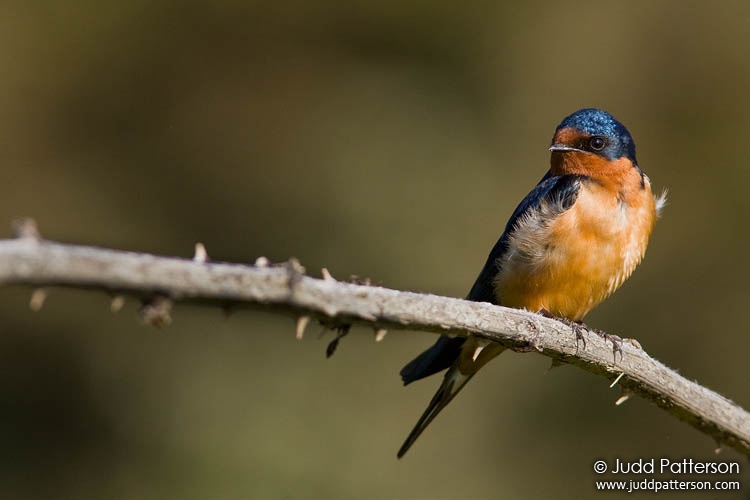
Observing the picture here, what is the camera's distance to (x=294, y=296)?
5.46 feet

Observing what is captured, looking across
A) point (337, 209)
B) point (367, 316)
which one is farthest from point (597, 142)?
point (337, 209)

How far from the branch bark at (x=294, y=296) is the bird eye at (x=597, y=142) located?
5.20ft

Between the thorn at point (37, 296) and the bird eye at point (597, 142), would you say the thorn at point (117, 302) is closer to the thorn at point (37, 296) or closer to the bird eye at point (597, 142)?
the thorn at point (37, 296)

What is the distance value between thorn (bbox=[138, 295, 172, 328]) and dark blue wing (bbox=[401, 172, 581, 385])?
219 centimetres

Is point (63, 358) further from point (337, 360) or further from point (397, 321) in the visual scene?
point (397, 321)

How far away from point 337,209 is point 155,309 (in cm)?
540

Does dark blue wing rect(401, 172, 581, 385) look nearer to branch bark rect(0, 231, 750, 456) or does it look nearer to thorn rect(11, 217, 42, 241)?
branch bark rect(0, 231, 750, 456)

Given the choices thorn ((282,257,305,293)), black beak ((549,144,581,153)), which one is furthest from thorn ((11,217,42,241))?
black beak ((549,144,581,153))

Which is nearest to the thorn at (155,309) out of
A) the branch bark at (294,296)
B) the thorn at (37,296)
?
the branch bark at (294,296)

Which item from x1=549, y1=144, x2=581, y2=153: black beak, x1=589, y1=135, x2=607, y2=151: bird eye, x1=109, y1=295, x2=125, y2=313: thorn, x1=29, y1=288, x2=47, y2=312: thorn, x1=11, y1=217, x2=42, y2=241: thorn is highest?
x1=589, y1=135, x2=607, y2=151: bird eye

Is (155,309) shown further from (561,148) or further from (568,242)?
(561,148)

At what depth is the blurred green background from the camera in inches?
241

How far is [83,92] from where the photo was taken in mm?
7258

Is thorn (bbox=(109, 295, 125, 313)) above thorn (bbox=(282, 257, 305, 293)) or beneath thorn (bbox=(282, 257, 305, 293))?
beneath
